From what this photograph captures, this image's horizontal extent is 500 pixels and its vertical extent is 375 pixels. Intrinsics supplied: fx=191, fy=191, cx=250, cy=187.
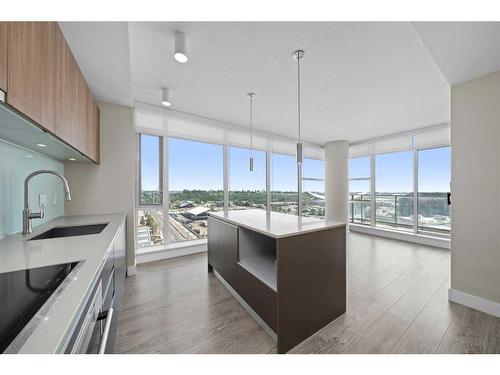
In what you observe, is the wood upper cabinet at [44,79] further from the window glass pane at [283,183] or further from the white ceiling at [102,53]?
the window glass pane at [283,183]

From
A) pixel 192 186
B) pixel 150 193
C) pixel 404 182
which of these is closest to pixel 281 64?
pixel 192 186

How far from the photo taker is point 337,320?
5.79 feet

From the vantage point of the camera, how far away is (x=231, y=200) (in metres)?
4.30

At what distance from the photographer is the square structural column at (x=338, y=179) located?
18.4 feet

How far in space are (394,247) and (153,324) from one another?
15.2 feet

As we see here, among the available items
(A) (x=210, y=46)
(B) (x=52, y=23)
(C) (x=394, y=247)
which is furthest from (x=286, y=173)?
(B) (x=52, y=23)

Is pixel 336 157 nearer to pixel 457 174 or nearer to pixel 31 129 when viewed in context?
pixel 457 174

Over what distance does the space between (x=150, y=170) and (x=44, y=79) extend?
8.10 ft

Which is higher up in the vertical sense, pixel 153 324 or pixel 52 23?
pixel 52 23

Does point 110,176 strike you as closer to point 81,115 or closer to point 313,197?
point 81,115

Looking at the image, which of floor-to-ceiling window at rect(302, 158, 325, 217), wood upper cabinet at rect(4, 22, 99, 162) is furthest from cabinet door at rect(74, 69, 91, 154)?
floor-to-ceiling window at rect(302, 158, 325, 217)

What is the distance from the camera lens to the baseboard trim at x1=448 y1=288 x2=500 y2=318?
1.82 m

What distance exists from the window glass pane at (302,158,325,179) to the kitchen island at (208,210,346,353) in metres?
4.12

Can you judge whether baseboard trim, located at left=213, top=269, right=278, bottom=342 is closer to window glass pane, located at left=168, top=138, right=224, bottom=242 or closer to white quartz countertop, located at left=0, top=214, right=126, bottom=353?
white quartz countertop, located at left=0, top=214, right=126, bottom=353
